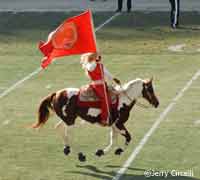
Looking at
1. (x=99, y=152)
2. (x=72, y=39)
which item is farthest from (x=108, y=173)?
(x=72, y=39)

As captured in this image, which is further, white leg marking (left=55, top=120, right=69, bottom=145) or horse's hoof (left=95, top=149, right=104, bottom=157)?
white leg marking (left=55, top=120, right=69, bottom=145)

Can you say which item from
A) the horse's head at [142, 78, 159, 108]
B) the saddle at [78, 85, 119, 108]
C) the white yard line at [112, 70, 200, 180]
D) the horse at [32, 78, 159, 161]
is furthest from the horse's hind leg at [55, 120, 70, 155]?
the horse's head at [142, 78, 159, 108]

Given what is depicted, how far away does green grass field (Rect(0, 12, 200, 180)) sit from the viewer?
15.0m

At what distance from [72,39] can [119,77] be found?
20.6 feet

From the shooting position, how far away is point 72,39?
49.3ft

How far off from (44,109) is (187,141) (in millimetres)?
2428

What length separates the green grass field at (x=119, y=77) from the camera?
49.1 feet

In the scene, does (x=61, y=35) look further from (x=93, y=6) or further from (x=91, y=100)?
(x=93, y=6)

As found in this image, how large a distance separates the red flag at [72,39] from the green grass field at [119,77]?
141 centimetres

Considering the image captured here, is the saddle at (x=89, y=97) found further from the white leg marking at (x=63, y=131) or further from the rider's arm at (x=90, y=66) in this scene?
the white leg marking at (x=63, y=131)

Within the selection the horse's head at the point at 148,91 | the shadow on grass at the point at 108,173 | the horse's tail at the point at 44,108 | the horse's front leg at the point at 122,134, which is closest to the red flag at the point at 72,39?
the horse's tail at the point at 44,108

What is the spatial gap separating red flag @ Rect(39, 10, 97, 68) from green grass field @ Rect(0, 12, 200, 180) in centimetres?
141

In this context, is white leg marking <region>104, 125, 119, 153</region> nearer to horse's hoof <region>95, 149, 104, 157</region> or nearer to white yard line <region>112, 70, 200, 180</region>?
horse's hoof <region>95, 149, 104, 157</region>

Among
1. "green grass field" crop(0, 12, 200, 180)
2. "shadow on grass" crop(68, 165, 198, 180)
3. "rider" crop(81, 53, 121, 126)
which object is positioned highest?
"rider" crop(81, 53, 121, 126)
